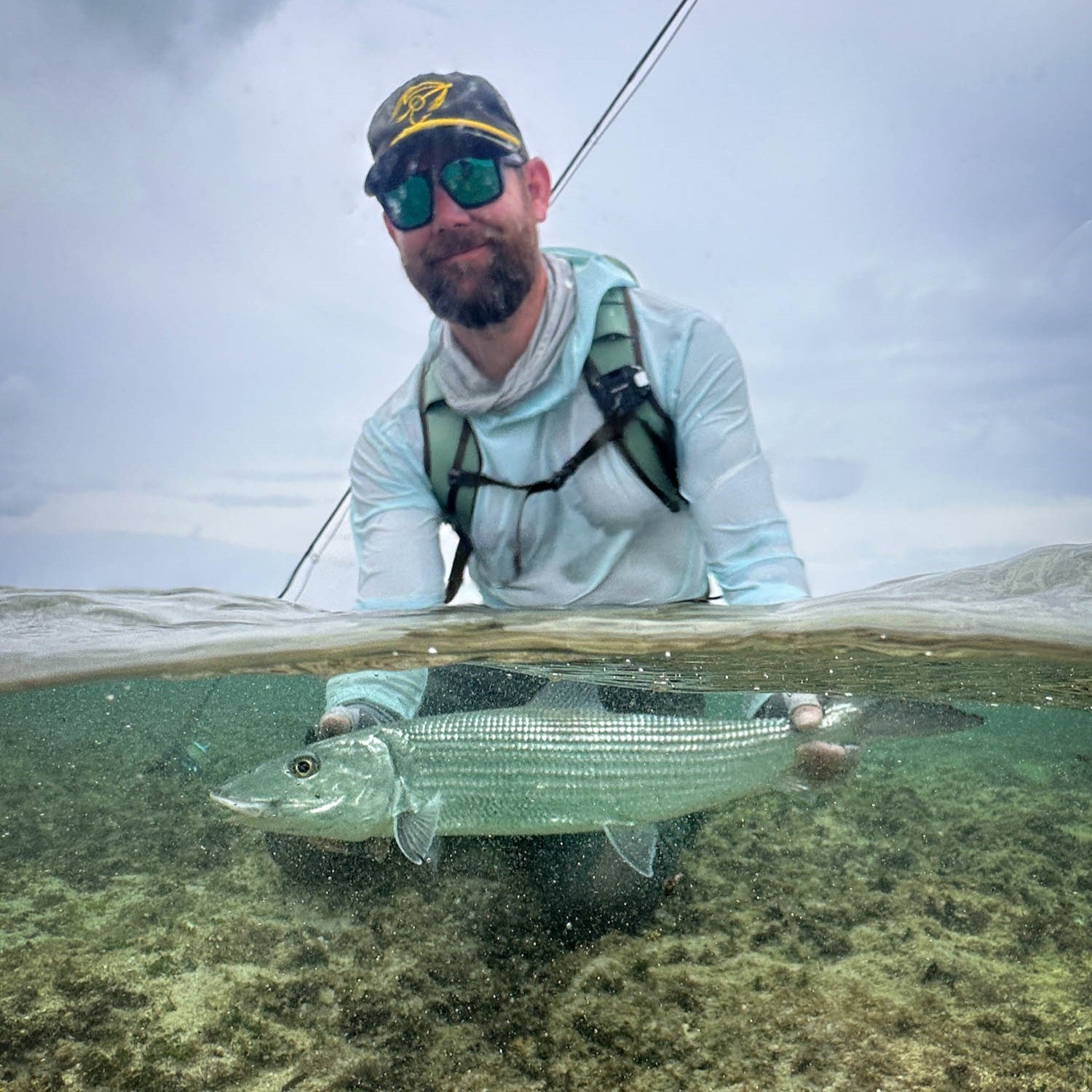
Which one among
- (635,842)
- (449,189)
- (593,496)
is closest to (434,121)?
(449,189)

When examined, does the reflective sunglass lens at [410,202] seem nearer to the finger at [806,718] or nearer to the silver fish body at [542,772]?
the silver fish body at [542,772]

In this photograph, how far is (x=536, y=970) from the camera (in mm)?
4305

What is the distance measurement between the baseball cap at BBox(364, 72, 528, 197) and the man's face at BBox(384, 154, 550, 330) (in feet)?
0.47

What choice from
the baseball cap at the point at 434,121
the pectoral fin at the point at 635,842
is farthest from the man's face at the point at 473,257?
the pectoral fin at the point at 635,842

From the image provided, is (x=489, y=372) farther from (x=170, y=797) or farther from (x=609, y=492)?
(x=170, y=797)

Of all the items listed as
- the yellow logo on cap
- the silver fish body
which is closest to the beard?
the yellow logo on cap

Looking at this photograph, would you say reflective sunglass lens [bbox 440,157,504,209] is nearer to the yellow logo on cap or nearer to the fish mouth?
the yellow logo on cap

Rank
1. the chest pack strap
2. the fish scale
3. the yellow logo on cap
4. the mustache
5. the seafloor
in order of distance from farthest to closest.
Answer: the mustache
the yellow logo on cap
the chest pack strap
the fish scale
the seafloor

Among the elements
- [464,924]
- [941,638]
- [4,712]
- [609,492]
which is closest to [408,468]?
[609,492]

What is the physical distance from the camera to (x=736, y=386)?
4820 mm

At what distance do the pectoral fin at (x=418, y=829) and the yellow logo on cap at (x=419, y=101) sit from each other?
154 inches

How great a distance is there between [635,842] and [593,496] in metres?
2.01

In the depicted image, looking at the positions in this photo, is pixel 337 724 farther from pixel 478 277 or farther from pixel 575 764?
pixel 478 277

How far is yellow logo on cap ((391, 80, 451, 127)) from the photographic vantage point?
4602 millimetres
